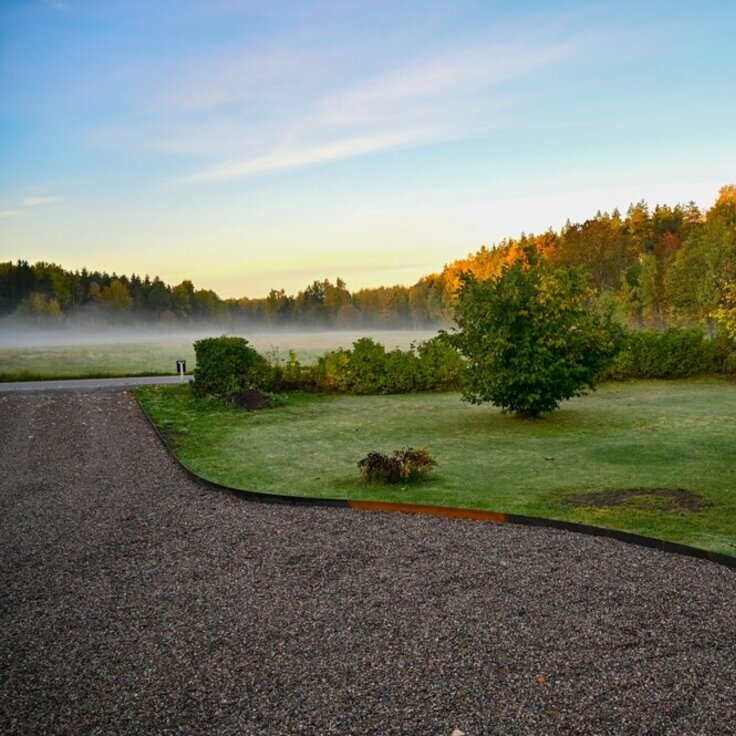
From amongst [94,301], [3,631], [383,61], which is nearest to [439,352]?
[383,61]

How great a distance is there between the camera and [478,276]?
174 ft

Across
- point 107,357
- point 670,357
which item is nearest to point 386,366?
point 670,357

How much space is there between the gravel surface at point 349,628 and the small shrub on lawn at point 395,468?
168 cm

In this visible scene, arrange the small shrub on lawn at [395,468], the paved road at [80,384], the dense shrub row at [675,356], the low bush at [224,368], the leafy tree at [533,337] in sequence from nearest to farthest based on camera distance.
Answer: the small shrub on lawn at [395,468] → the leafy tree at [533,337] → the low bush at [224,368] → the paved road at [80,384] → the dense shrub row at [675,356]

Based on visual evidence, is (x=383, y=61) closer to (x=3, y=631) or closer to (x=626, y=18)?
(x=626, y=18)

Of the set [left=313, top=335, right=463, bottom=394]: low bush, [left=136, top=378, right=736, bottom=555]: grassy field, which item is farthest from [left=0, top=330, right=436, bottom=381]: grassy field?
[left=136, top=378, right=736, bottom=555]: grassy field

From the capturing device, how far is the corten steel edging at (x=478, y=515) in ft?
19.2

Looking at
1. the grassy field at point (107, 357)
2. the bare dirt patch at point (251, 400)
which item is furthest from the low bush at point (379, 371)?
the bare dirt patch at point (251, 400)

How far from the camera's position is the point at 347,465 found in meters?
10.3

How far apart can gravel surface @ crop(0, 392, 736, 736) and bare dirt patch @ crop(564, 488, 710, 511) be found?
4.67ft

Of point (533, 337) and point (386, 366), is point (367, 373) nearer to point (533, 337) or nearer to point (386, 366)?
point (386, 366)

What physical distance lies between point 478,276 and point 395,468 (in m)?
45.9

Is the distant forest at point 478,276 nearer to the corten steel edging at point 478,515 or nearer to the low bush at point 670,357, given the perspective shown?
the low bush at point 670,357

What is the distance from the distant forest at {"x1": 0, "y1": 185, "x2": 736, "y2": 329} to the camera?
2375 inches
